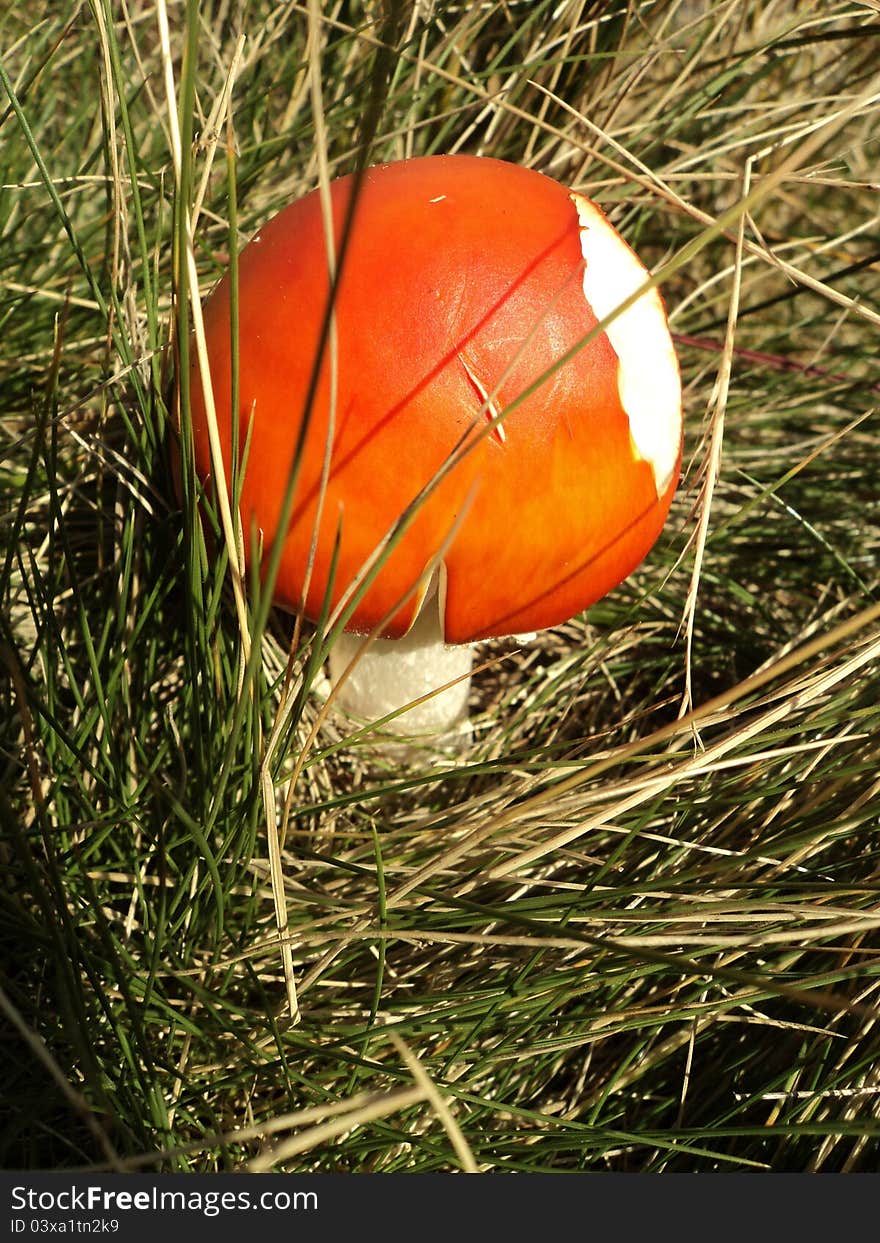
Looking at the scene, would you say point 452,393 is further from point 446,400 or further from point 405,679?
point 405,679

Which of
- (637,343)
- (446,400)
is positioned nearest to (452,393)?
(446,400)

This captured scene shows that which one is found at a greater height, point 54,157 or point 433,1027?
point 54,157

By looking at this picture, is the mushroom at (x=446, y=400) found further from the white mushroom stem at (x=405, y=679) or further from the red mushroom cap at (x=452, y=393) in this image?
the white mushroom stem at (x=405, y=679)

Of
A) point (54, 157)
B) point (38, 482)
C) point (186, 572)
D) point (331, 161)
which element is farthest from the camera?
point (54, 157)

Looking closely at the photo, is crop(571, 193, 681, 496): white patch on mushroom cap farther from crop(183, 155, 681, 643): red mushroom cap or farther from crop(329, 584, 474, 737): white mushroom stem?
crop(329, 584, 474, 737): white mushroom stem

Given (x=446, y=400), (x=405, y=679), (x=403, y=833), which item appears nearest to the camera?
(x=446, y=400)

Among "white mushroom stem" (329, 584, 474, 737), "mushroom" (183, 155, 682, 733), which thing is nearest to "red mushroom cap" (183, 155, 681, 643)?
"mushroom" (183, 155, 682, 733)

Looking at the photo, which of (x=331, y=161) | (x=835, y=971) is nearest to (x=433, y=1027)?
(x=835, y=971)

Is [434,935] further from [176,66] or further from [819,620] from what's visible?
[176,66]
